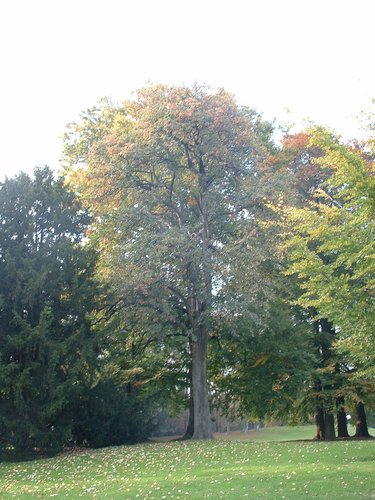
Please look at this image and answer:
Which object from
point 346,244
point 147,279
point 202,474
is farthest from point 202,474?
point 147,279

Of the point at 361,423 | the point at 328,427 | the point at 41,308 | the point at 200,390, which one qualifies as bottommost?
the point at 328,427

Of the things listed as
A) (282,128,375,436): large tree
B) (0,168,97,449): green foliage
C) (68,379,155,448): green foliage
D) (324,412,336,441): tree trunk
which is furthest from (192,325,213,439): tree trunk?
(282,128,375,436): large tree

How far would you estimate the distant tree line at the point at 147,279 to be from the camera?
2381 cm

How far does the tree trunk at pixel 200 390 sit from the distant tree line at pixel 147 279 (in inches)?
2.6

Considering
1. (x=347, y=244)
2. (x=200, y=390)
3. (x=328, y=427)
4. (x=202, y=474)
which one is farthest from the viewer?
(x=328, y=427)

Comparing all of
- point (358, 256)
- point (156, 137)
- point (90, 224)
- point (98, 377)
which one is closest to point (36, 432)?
point (98, 377)

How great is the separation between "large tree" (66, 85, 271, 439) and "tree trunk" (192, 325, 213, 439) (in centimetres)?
4

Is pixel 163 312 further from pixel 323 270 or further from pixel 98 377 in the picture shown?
pixel 323 270

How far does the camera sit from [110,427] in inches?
1096

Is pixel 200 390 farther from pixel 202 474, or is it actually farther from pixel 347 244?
pixel 347 244

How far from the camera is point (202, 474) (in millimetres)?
14844

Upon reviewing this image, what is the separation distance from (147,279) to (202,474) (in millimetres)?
11183

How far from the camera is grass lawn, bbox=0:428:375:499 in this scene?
11.9 m

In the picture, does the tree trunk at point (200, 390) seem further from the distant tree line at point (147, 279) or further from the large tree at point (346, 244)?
the large tree at point (346, 244)
